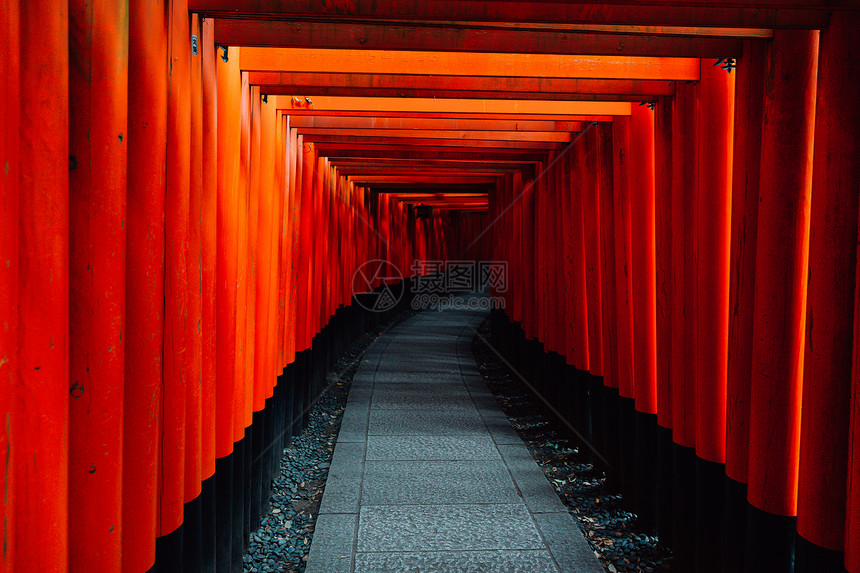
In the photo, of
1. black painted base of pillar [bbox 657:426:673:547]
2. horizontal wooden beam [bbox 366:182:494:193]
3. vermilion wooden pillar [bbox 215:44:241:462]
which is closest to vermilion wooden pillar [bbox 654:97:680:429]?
black painted base of pillar [bbox 657:426:673:547]

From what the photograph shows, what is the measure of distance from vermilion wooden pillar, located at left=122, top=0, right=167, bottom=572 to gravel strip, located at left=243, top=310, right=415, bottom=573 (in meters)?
2.05

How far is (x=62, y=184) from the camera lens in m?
1.61

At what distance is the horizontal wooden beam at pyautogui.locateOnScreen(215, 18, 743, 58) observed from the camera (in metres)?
3.04

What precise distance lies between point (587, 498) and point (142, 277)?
4.24 metres

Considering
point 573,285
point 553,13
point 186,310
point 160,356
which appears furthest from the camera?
point 573,285

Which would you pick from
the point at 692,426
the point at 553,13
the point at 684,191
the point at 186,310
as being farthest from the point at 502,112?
the point at 186,310

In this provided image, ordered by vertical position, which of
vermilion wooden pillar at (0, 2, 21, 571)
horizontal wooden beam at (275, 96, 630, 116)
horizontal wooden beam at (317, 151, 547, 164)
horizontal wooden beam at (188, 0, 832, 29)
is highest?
horizontal wooden beam at (317, 151, 547, 164)

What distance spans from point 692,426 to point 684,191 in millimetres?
1451

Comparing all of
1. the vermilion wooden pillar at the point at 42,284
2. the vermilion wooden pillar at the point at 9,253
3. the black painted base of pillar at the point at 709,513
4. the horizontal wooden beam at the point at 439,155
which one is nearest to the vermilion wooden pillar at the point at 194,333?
the vermilion wooden pillar at the point at 42,284

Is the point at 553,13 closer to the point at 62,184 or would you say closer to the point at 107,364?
the point at 62,184

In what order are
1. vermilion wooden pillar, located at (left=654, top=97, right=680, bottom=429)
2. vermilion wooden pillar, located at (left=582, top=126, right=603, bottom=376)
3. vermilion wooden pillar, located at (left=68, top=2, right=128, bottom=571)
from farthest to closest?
vermilion wooden pillar, located at (left=582, top=126, right=603, bottom=376) → vermilion wooden pillar, located at (left=654, top=97, right=680, bottom=429) → vermilion wooden pillar, located at (left=68, top=2, right=128, bottom=571)

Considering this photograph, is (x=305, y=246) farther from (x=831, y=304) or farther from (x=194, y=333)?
(x=831, y=304)

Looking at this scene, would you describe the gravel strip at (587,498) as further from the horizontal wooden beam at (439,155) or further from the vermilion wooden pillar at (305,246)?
the horizontal wooden beam at (439,155)

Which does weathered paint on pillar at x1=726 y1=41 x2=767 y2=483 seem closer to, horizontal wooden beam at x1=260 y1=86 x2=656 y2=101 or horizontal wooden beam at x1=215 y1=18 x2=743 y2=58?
horizontal wooden beam at x1=215 y1=18 x2=743 y2=58
